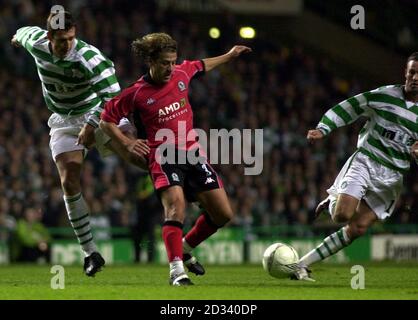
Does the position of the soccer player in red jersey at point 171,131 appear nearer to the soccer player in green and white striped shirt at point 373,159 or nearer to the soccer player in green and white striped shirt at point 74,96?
the soccer player in green and white striped shirt at point 74,96

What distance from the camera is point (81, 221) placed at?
10.1 m

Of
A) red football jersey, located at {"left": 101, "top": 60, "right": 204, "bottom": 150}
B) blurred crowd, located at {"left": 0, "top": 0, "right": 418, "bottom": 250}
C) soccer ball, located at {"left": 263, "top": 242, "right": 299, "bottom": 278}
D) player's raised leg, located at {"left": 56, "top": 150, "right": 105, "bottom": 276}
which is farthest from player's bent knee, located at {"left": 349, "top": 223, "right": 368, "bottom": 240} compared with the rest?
blurred crowd, located at {"left": 0, "top": 0, "right": 418, "bottom": 250}

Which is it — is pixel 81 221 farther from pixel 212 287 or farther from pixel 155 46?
pixel 155 46

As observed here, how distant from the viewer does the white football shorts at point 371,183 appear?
972 cm

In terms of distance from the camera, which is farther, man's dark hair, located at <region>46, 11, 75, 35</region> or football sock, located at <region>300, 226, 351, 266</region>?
football sock, located at <region>300, 226, 351, 266</region>

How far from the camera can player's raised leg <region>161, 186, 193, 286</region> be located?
27.9 ft

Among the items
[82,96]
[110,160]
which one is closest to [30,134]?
[110,160]

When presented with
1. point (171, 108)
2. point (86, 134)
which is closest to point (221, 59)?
point (171, 108)

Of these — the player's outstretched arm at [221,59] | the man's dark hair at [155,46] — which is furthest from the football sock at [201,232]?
the man's dark hair at [155,46]

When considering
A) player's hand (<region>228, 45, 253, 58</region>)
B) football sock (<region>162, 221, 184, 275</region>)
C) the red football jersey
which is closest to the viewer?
football sock (<region>162, 221, 184, 275</region>)

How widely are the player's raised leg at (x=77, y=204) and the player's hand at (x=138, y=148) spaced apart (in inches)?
52.4

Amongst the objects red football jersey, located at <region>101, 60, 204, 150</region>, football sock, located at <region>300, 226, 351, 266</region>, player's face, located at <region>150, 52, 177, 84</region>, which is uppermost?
player's face, located at <region>150, 52, 177, 84</region>

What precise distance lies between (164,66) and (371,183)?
90.3 inches

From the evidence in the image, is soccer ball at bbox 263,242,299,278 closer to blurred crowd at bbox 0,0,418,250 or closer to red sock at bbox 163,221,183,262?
red sock at bbox 163,221,183,262
